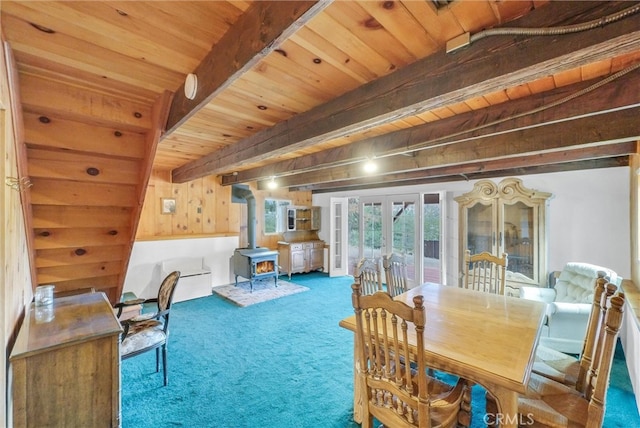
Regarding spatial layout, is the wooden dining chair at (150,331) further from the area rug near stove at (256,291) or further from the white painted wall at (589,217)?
the white painted wall at (589,217)

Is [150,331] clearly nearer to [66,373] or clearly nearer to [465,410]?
[66,373]

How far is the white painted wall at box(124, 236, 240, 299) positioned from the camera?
15.0ft

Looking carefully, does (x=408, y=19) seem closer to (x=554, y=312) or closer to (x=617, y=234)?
(x=554, y=312)

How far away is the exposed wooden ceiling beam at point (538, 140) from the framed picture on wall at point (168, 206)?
4002mm

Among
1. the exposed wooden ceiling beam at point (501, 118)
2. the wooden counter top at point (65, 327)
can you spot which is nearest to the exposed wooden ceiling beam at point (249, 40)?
the wooden counter top at point (65, 327)

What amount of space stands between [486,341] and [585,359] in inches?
27.1

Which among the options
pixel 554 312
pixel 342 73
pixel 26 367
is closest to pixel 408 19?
pixel 342 73

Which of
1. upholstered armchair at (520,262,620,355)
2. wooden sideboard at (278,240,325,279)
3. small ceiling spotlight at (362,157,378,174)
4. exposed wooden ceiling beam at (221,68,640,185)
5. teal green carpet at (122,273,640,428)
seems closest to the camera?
exposed wooden ceiling beam at (221,68,640,185)

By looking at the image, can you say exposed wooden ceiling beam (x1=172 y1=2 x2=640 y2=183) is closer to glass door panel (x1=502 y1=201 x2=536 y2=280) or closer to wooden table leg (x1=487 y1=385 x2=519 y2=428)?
wooden table leg (x1=487 y1=385 x2=519 y2=428)

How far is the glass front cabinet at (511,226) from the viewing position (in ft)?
11.9

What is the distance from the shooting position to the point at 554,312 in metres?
2.74

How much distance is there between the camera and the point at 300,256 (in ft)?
21.5

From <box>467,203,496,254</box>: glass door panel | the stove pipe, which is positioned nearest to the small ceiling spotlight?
<box>467,203,496,254</box>: glass door panel

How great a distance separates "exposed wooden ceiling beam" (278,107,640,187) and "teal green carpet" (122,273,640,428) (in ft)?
6.67
